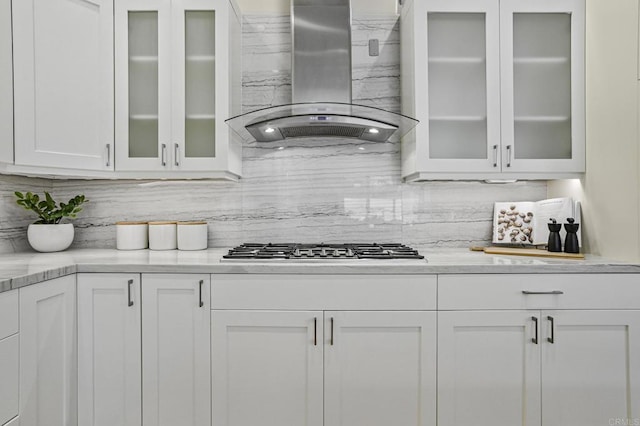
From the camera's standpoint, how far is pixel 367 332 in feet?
6.26

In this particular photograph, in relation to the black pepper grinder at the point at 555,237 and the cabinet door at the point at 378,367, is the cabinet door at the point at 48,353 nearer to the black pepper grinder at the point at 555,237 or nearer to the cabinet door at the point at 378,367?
the cabinet door at the point at 378,367

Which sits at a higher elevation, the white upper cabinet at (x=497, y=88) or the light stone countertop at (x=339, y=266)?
the white upper cabinet at (x=497, y=88)

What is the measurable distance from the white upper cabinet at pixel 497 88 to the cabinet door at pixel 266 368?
1.04m

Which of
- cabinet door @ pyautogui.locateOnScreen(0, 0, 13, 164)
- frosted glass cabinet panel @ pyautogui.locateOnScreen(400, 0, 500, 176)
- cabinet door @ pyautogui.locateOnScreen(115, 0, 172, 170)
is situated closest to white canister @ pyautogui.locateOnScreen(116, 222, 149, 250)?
cabinet door @ pyautogui.locateOnScreen(115, 0, 172, 170)

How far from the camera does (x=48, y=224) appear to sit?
2.38m

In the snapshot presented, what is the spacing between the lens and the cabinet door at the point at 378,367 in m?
1.90

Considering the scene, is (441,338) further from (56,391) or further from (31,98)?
(31,98)

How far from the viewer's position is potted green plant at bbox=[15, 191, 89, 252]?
2.34 metres

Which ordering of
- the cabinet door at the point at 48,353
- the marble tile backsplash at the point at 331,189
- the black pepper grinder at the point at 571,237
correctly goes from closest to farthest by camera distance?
the cabinet door at the point at 48,353 < the black pepper grinder at the point at 571,237 < the marble tile backsplash at the point at 331,189

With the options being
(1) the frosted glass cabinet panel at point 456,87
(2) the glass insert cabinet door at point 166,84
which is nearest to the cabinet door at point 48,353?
(2) the glass insert cabinet door at point 166,84

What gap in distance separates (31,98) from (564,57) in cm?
263

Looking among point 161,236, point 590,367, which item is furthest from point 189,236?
point 590,367

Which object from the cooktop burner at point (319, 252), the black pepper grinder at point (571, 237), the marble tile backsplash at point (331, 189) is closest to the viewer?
the cooktop burner at point (319, 252)

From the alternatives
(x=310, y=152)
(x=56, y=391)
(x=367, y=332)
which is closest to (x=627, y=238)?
(x=367, y=332)
